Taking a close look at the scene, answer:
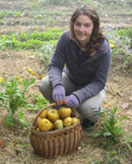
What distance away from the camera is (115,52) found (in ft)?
14.1

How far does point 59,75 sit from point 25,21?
458cm

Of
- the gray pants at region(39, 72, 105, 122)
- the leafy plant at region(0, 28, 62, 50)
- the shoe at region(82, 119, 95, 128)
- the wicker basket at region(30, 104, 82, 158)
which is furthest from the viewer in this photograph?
the leafy plant at region(0, 28, 62, 50)

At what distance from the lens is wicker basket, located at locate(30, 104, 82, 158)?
221 centimetres

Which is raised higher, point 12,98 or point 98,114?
point 12,98

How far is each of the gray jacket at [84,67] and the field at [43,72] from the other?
351mm

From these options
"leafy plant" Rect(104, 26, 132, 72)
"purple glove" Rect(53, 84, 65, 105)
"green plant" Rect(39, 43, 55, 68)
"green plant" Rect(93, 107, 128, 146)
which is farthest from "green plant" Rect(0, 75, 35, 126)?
"leafy plant" Rect(104, 26, 132, 72)

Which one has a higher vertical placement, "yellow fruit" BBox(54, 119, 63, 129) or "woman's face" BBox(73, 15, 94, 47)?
"woman's face" BBox(73, 15, 94, 47)

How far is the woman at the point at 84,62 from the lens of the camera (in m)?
2.48

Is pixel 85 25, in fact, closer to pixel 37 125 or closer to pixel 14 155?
pixel 37 125

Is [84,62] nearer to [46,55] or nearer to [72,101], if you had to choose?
[72,101]

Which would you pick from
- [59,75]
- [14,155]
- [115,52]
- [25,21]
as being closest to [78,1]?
[25,21]

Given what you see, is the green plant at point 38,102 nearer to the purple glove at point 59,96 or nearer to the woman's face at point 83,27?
the purple glove at point 59,96

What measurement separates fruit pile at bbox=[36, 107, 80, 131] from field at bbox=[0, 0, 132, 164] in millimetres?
303

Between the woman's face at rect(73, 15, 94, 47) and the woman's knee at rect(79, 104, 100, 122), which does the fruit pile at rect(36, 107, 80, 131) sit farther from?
the woman's face at rect(73, 15, 94, 47)
